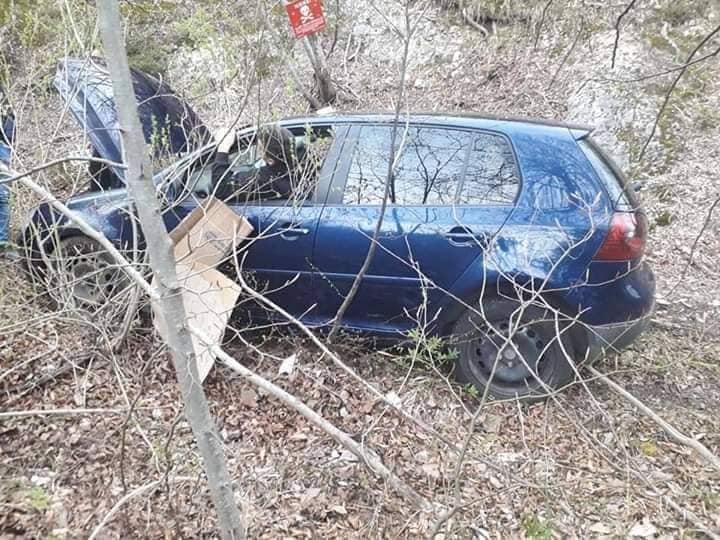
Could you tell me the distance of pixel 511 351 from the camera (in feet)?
10.8

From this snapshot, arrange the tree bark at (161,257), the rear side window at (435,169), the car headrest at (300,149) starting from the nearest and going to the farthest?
the tree bark at (161,257) → the rear side window at (435,169) → the car headrest at (300,149)

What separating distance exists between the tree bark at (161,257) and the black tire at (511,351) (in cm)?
174

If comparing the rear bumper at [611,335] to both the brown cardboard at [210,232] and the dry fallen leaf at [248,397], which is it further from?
the brown cardboard at [210,232]

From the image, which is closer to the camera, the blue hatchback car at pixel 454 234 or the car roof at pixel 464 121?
the blue hatchback car at pixel 454 234

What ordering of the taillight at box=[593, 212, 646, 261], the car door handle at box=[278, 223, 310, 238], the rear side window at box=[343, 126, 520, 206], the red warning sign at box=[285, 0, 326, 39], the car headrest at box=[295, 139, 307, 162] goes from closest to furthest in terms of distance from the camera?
the taillight at box=[593, 212, 646, 261] < the rear side window at box=[343, 126, 520, 206] < the car door handle at box=[278, 223, 310, 238] < the car headrest at box=[295, 139, 307, 162] < the red warning sign at box=[285, 0, 326, 39]

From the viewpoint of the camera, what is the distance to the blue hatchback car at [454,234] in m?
3.10

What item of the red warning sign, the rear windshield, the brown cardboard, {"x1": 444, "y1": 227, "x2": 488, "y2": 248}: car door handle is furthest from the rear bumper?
the red warning sign

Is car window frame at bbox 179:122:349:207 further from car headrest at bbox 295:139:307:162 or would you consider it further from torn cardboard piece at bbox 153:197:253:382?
torn cardboard piece at bbox 153:197:253:382

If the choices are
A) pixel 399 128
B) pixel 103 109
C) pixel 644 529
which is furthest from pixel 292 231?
pixel 644 529

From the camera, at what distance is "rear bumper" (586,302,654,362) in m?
3.14

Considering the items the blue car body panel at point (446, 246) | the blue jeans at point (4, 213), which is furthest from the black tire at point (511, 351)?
the blue jeans at point (4, 213)

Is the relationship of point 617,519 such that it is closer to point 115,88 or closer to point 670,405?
point 670,405

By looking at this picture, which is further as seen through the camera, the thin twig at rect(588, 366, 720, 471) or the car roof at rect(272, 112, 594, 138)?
the car roof at rect(272, 112, 594, 138)

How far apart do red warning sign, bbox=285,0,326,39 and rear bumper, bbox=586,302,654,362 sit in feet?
12.6
